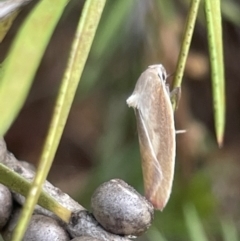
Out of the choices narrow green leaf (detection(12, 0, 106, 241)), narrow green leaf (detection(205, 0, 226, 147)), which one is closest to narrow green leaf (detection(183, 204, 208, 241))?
narrow green leaf (detection(205, 0, 226, 147))

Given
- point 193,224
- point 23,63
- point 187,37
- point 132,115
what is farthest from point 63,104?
point 132,115

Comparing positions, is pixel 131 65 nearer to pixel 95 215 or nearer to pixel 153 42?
pixel 153 42

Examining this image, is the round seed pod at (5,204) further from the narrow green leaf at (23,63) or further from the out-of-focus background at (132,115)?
the out-of-focus background at (132,115)

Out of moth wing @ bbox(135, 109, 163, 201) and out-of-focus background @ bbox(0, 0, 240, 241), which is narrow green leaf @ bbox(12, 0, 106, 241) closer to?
moth wing @ bbox(135, 109, 163, 201)

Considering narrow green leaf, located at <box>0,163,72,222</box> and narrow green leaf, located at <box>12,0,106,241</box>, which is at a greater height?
narrow green leaf, located at <box>12,0,106,241</box>

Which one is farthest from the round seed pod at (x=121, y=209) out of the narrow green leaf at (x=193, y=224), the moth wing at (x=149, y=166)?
the narrow green leaf at (x=193, y=224)

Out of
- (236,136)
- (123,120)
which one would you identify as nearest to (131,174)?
(123,120)
